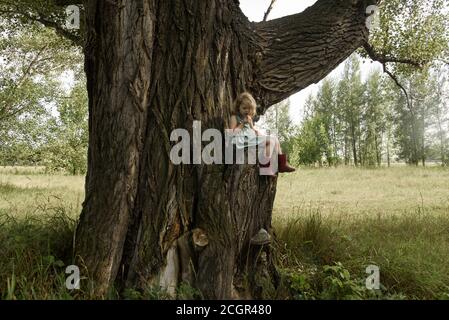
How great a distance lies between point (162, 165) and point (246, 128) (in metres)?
1.03

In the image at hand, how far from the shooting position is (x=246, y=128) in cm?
449

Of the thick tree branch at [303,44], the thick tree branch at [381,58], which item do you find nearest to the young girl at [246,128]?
the thick tree branch at [303,44]

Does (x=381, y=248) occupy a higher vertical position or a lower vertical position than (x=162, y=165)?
lower

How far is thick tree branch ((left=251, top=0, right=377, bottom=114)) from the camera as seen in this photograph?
502 cm

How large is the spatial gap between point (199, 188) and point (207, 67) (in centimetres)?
133

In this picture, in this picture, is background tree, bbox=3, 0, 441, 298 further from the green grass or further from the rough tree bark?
the green grass

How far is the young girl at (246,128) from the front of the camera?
4.37 meters

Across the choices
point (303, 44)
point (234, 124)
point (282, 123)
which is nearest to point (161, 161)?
point (234, 124)

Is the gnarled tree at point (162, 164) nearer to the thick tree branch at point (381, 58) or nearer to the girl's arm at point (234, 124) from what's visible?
the girl's arm at point (234, 124)

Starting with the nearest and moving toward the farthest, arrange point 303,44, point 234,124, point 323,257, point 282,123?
point 234,124 < point 303,44 < point 323,257 < point 282,123

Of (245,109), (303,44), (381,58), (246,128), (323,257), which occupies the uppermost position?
(381,58)

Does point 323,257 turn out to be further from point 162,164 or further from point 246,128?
point 162,164
